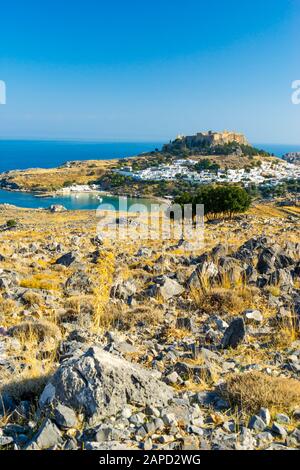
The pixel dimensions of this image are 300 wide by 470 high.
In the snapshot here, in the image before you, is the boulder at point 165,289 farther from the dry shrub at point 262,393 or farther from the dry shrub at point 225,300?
the dry shrub at point 262,393

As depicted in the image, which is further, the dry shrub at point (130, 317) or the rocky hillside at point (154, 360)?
the dry shrub at point (130, 317)

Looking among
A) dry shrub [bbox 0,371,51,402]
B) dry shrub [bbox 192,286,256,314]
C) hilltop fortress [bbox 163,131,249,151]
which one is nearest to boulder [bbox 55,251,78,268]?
dry shrub [bbox 192,286,256,314]

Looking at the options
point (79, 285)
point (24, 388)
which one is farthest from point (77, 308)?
point (24, 388)

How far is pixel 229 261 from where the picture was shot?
970cm

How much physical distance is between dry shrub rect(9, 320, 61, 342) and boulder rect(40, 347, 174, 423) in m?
2.08

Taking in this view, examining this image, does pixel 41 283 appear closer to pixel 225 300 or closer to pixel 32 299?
pixel 32 299

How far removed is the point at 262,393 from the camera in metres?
3.69

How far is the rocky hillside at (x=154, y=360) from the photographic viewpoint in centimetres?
324

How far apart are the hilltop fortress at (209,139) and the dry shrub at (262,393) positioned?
187 m

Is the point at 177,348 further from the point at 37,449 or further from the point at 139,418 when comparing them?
the point at 37,449

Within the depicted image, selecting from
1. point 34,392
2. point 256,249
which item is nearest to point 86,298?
point 34,392

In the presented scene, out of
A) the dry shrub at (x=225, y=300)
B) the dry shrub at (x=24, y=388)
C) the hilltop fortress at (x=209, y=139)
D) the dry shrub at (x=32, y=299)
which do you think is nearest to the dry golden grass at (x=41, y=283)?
the dry shrub at (x=32, y=299)

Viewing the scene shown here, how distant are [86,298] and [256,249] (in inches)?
256

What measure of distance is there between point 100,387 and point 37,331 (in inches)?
104
